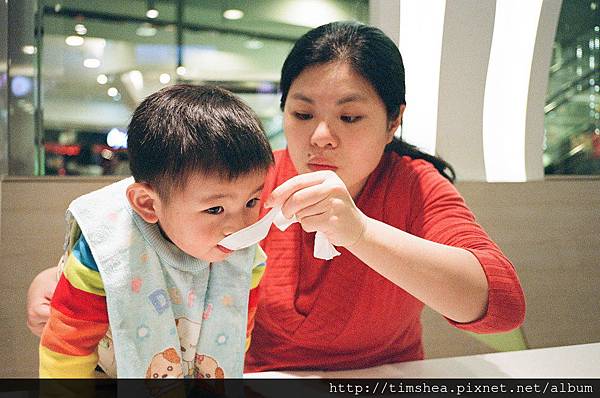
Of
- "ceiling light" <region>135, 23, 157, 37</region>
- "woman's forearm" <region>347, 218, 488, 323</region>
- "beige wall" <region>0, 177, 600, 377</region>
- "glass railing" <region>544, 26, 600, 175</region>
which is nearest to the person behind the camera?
"woman's forearm" <region>347, 218, 488, 323</region>

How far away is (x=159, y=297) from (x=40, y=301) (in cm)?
28

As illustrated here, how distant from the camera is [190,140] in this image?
70 cm

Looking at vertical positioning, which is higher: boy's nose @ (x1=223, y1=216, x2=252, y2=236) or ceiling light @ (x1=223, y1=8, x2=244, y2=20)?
ceiling light @ (x1=223, y1=8, x2=244, y2=20)

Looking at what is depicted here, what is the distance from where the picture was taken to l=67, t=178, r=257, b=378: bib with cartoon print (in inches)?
30.3

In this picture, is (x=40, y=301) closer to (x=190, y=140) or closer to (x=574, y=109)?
(x=190, y=140)

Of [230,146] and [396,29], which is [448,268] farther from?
[396,29]

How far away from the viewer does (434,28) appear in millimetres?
1499

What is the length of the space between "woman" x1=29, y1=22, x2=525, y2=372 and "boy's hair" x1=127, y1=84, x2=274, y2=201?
6.4 inches

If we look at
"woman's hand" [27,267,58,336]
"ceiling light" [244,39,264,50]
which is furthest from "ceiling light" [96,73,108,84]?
"woman's hand" [27,267,58,336]

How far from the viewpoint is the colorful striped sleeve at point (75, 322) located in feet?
2.39

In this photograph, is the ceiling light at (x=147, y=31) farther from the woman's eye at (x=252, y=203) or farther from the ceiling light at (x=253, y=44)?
the woman's eye at (x=252, y=203)

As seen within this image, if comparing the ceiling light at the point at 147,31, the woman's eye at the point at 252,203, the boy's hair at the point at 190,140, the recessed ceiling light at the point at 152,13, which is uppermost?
the recessed ceiling light at the point at 152,13

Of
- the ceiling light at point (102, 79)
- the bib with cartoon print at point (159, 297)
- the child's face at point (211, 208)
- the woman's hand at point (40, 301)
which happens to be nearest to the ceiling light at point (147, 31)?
the ceiling light at point (102, 79)

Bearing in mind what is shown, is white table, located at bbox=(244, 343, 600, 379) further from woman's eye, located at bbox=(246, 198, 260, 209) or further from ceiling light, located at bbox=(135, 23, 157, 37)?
ceiling light, located at bbox=(135, 23, 157, 37)
